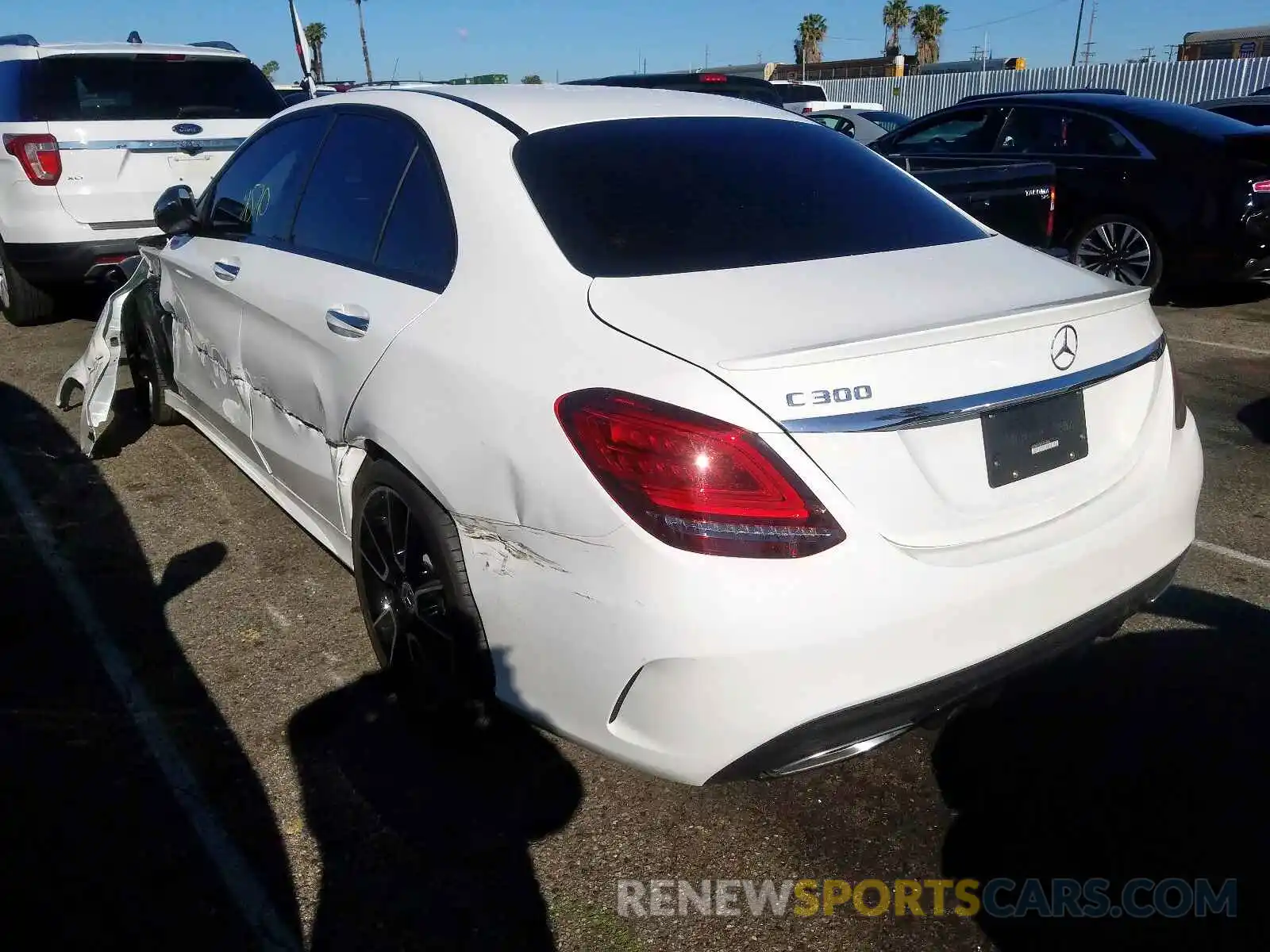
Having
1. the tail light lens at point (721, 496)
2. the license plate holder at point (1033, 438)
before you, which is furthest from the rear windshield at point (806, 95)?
the tail light lens at point (721, 496)

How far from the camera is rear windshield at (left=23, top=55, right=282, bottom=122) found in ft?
21.7

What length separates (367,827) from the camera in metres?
2.51

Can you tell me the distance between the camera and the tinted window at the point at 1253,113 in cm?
1169

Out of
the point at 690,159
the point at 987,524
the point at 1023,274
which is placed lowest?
the point at 987,524

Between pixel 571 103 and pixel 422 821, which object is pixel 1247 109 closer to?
pixel 571 103

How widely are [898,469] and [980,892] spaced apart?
3.22 feet

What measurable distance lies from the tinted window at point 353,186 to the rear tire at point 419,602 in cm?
71

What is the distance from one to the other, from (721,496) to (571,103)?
1.57m

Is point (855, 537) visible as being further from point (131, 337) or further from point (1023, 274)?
point (131, 337)

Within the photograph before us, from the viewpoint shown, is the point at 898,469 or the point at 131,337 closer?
the point at 898,469

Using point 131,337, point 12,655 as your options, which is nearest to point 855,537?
point 12,655

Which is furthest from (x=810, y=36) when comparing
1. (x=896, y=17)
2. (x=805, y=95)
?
(x=805, y=95)

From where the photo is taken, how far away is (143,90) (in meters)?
6.93

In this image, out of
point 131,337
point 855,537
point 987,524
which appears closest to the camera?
point 855,537
